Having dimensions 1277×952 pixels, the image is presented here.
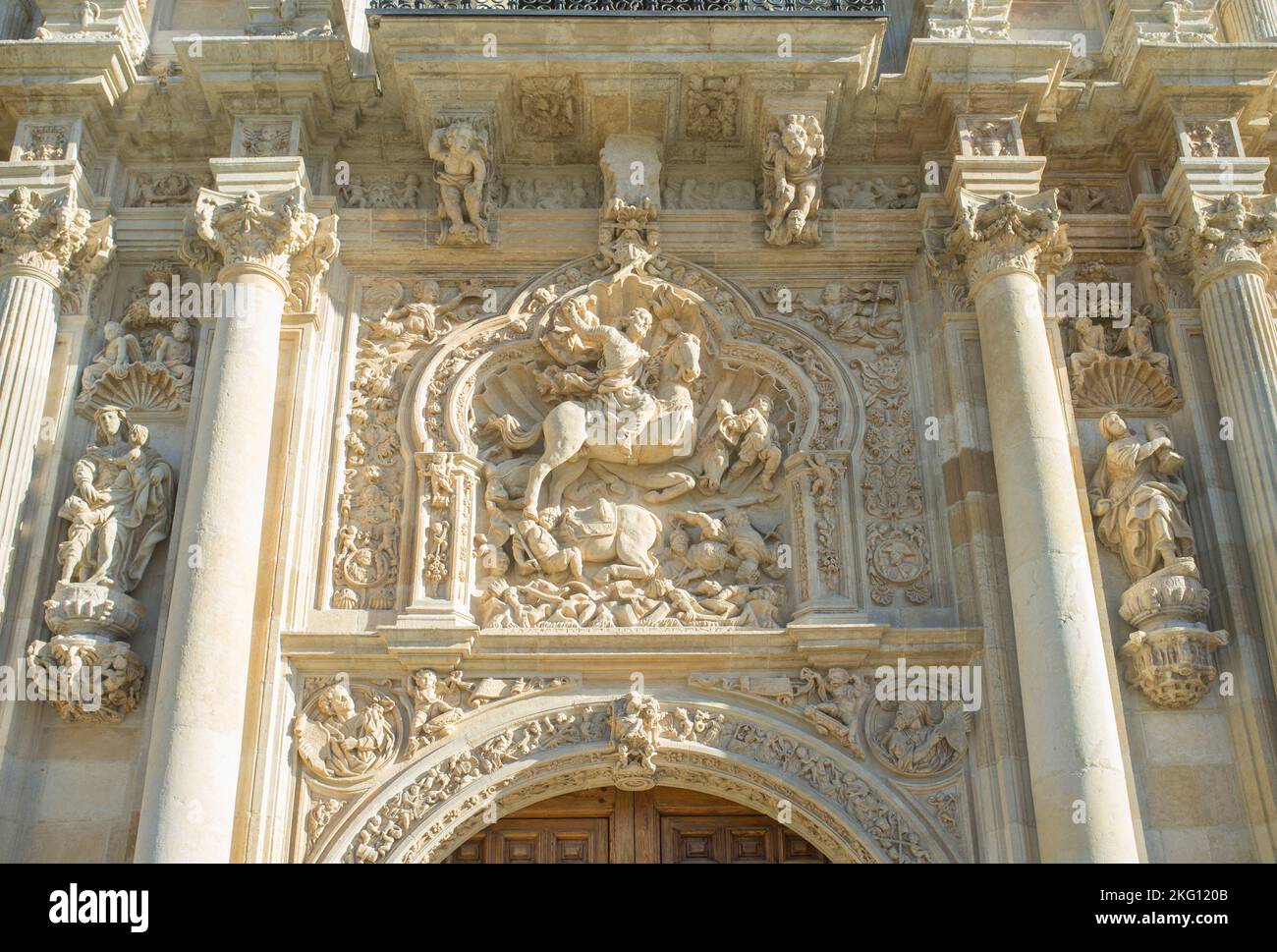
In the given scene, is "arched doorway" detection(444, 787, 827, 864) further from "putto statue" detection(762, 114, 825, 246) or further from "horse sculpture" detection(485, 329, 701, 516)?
"putto statue" detection(762, 114, 825, 246)

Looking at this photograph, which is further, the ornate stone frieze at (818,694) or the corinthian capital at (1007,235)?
the corinthian capital at (1007,235)

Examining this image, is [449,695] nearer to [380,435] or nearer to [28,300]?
[380,435]

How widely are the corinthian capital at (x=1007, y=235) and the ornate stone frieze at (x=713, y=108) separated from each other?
1.88m

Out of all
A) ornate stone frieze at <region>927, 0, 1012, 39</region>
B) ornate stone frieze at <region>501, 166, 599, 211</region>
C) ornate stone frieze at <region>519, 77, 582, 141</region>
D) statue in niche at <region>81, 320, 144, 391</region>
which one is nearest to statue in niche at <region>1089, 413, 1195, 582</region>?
ornate stone frieze at <region>927, 0, 1012, 39</region>

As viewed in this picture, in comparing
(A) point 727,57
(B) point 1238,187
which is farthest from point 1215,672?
(A) point 727,57

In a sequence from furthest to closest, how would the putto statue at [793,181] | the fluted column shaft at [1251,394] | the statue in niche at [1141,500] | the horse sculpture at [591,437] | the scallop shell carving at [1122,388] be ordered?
the putto statue at [793,181] → the scallop shell carving at [1122,388] → the horse sculpture at [591,437] → the statue in niche at [1141,500] → the fluted column shaft at [1251,394]

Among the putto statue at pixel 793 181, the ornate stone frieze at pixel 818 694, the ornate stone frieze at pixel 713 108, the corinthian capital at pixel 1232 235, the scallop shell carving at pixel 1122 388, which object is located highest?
the ornate stone frieze at pixel 713 108

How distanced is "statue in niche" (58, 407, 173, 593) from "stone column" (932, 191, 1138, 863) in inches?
220

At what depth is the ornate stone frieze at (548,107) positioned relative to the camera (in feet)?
36.7

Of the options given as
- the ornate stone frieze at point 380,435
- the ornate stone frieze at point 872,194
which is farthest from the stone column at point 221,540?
the ornate stone frieze at point 872,194

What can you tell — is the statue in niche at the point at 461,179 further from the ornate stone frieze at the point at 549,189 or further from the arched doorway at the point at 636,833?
the arched doorway at the point at 636,833

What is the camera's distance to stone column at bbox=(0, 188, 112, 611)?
32.6 ft
